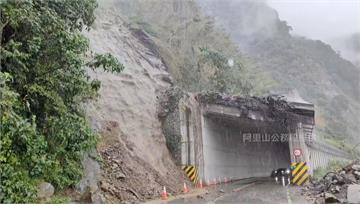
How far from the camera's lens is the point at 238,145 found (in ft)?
94.1

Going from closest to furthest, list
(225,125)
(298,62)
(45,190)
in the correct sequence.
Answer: (45,190)
(225,125)
(298,62)

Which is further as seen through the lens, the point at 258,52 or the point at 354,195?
the point at 258,52

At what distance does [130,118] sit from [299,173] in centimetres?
1014

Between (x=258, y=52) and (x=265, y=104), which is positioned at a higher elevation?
(x=258, y=52)

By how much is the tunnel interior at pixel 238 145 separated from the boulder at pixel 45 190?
13.7 m

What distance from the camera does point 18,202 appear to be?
748 centimetres

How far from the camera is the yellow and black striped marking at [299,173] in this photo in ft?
66.5

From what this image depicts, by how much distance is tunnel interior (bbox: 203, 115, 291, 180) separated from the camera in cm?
2352

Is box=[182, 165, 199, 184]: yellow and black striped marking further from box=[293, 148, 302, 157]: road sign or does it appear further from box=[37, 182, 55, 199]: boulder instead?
box=[37, 182, 55, 199]: boulder

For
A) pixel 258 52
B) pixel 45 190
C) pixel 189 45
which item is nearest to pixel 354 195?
pixel 45 190

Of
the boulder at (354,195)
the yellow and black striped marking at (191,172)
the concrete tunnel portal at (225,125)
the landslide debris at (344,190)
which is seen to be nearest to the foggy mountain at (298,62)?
the concrete tunnel portal at (225,125)

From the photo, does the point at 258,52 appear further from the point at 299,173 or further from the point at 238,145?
the point at 299,173

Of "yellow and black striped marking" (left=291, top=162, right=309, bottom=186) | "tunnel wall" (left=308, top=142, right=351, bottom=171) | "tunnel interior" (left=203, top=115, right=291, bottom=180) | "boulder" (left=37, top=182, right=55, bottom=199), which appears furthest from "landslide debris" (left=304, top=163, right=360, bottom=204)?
"tunnel interior" (left=203, top=115, right=291, bottom=180)

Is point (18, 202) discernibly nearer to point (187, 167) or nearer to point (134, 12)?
point (187, 167)
